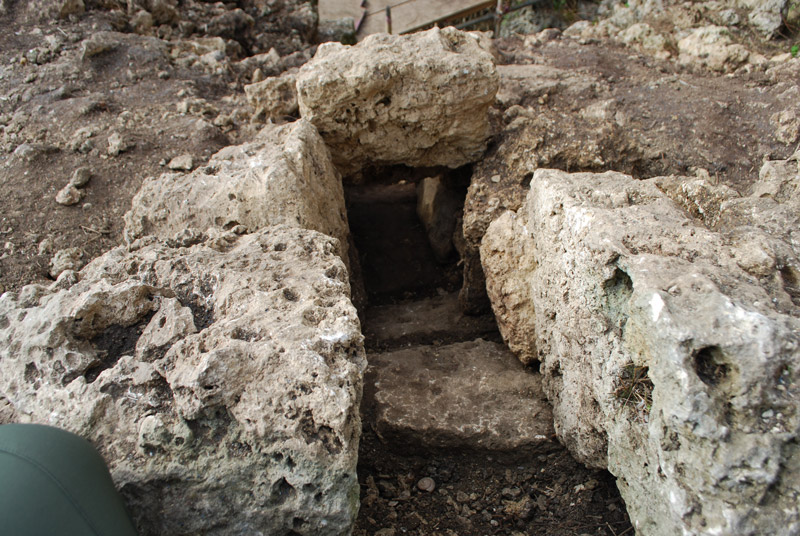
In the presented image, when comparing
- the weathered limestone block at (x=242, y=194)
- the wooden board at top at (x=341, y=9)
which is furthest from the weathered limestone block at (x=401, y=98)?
the wooden board at top at (x=341, y=9)

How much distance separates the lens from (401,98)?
3.30 meters

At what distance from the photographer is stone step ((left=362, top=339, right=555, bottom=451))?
2549 mm

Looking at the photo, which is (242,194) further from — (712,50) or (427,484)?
(712,50)

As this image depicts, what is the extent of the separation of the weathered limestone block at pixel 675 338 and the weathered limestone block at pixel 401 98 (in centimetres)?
89

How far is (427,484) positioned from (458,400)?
421 millimetres

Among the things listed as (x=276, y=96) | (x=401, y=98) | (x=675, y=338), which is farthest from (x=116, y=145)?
(x=675, y=338)

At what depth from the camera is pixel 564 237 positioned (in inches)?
91.4

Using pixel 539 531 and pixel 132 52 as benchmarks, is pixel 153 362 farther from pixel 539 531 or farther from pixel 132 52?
pixel 132 52

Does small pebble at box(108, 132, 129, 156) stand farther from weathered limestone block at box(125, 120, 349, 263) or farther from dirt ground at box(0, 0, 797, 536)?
weathered limestone block at box(125, 120, 349, 263)

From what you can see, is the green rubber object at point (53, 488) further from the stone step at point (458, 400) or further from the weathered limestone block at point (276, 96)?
the weathered limestone block at point (276, 96)

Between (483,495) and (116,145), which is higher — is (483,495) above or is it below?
below

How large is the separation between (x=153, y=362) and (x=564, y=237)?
1576 millimetres

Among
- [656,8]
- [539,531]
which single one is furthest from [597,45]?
[539,531]

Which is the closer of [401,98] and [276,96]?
[401,98]
